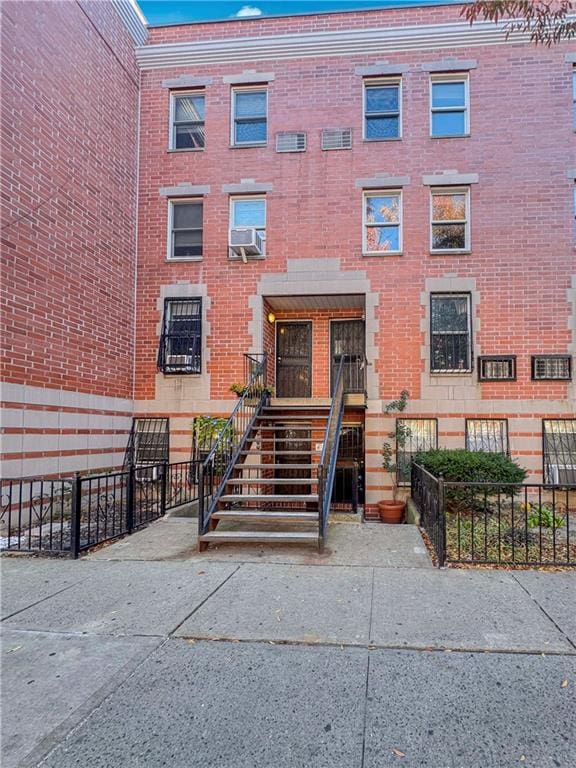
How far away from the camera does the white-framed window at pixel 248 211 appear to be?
11266 mm

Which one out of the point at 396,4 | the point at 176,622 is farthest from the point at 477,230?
the point at 176,622

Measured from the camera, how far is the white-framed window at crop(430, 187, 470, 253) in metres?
10.7

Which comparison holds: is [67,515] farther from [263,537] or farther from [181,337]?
[181,337]

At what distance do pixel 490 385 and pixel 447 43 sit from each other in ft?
25.5

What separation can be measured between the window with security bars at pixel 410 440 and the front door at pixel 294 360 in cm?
260

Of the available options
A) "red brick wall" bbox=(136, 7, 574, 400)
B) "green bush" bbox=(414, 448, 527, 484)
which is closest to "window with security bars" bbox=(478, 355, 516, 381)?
"red brick wall" bbox=(136, 7, 574, 400)

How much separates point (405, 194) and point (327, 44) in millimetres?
3995

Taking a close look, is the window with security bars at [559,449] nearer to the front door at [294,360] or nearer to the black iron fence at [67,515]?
the front door at [294,360]

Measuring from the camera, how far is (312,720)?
106 inches

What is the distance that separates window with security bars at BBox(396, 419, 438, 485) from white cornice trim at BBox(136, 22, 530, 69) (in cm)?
845

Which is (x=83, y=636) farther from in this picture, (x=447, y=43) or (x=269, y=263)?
(x=447, y=43)

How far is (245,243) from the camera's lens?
34.9ft

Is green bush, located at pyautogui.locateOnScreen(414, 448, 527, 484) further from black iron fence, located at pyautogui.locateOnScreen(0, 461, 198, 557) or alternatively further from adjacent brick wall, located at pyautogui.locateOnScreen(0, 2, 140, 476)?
adjacent brick wall, located at pyautogui.locateOnScreen(0, 2, 140, 476)

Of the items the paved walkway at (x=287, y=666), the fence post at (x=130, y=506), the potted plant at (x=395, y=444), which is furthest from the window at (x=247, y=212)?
the paved walkway at (x=287, y=666)
